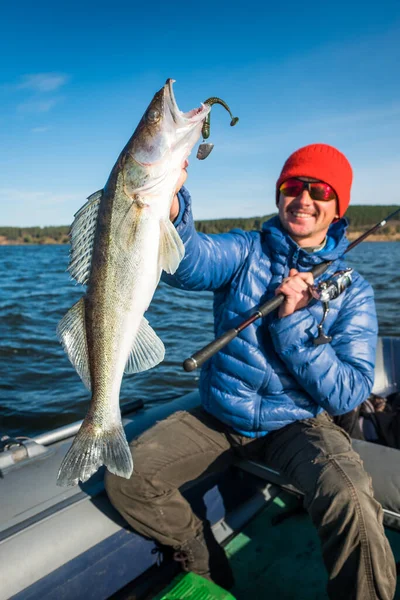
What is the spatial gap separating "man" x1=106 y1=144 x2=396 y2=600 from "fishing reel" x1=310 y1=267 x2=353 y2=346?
2.0 inches

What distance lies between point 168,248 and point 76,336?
60 cm

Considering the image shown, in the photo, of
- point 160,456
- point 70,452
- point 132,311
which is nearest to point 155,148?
point 132,311

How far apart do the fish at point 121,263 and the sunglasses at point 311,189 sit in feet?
5.14

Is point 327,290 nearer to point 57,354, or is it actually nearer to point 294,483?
point 294,483

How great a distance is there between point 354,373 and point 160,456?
4.50 feet

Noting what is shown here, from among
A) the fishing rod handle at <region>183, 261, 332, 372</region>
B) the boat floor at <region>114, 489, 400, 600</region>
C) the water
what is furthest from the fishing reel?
the water

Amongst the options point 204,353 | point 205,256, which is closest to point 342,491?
point 204,353

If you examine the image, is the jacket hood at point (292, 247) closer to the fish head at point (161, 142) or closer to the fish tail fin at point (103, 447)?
the fish head at point (161, 142)

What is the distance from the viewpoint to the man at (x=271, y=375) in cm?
291

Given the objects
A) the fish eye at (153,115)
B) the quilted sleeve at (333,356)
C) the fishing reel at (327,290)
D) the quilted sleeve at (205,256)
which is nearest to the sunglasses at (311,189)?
the quilted sleeve at (205,256)

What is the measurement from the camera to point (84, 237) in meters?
2.09

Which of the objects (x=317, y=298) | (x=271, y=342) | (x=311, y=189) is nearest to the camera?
(x=317, y=298)

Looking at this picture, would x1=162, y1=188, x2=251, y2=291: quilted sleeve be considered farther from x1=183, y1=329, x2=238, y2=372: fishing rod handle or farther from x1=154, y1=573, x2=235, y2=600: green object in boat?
x1=154, y1=573, x2=235, y2=600: green object in boat

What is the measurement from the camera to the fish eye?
6.47 ft
